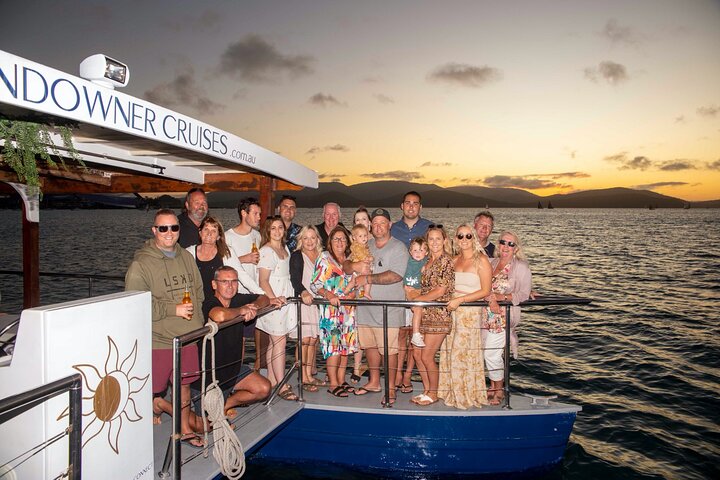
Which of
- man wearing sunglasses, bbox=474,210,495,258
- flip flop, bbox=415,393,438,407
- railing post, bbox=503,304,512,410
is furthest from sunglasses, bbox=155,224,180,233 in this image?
man wearing sunglasses, bbox=474,210,495,258

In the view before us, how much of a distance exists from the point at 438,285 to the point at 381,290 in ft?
2.18

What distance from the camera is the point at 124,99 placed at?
2.92 m

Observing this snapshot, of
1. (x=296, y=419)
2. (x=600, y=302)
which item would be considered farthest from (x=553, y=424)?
(x=600, y=302)

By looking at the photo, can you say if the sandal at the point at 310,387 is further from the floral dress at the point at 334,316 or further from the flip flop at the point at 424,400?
the flip flop at the point at 424,400

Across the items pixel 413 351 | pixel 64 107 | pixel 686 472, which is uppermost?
pixel 64 107

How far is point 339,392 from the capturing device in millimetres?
5176

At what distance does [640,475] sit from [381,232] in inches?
195

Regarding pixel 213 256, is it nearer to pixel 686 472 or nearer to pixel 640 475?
Answer: pixel 640 475

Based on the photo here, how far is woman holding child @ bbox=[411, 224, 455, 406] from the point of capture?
4.88 m

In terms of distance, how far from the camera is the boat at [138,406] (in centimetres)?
255

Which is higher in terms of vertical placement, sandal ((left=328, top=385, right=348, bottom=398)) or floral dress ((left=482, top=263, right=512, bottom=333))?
floral dress ((left=482, top=263, right=512, bottom=333))

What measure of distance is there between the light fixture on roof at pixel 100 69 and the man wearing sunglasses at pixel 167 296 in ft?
4.20

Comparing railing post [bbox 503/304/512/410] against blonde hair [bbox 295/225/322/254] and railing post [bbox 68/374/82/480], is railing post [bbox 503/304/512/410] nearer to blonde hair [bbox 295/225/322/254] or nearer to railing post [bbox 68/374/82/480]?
blonde hair [bbox 295/225/322/254]

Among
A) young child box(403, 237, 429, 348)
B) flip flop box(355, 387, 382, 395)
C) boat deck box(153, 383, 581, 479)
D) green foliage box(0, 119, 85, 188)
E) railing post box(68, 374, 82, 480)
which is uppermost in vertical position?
green foliage box(0, 119, 85, 188)
